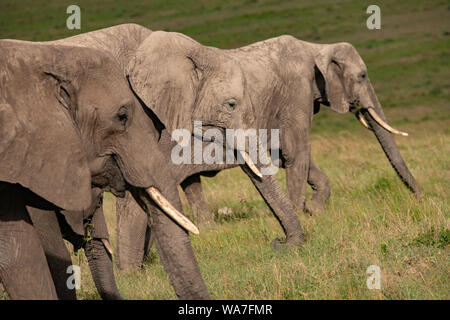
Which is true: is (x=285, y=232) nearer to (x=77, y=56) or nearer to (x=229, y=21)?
(x=77, y=56)

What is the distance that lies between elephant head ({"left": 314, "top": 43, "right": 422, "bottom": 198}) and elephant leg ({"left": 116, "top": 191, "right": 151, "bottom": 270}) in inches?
137

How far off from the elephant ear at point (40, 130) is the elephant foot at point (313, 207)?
5.02 meters

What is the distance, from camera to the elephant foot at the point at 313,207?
8.98 metres

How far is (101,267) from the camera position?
566cm

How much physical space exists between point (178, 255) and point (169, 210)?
0.95 ft

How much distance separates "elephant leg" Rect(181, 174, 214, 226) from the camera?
29.9ft

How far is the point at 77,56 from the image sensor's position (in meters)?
4.25

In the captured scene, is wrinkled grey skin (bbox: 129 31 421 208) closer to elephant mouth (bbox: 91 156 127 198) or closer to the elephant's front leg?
the elephant's front leg

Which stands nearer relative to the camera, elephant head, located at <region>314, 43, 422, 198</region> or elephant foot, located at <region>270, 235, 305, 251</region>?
elephant foot, located at <region>270, 235, 305, 251</region>

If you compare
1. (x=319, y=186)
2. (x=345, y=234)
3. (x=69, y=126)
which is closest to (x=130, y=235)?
(x=345, y=234)

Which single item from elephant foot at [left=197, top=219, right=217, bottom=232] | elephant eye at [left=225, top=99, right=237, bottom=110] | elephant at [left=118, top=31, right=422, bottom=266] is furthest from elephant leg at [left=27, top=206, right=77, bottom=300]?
elephant foot at [left=197, top=219, right=217, bottom=232]
